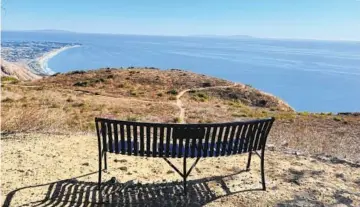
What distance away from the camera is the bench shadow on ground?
5148mm

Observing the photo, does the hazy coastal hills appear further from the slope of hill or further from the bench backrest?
the slope of hill

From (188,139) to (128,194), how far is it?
1086 mm

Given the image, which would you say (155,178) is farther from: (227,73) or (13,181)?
(227,73)

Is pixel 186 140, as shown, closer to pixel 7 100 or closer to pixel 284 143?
pixel 284 143

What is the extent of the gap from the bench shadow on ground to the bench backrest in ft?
1.77

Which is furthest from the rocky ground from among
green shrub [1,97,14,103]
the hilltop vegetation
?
green shrub [1,97,14,103]

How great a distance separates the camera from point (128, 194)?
5.43m

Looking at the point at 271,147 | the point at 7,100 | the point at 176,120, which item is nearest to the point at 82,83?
the point at 7,100

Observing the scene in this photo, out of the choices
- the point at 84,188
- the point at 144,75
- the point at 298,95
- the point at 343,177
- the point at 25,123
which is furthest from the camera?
the point at 298,95

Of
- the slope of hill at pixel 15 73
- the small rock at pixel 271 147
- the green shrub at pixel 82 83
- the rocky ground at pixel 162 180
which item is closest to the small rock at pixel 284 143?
the small rock at pixel 271 147

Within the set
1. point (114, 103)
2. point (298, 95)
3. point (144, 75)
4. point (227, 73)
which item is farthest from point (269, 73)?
point (114, 103)

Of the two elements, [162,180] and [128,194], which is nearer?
[128,194]

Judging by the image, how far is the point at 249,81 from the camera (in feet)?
480

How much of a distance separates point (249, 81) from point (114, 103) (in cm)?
13371
